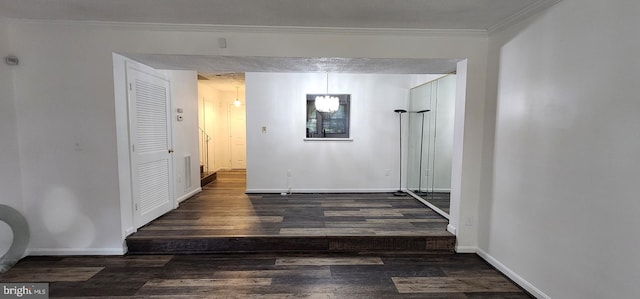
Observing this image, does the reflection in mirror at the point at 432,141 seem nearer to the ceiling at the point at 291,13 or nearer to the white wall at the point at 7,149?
→ the ceiling at the point at 291,13

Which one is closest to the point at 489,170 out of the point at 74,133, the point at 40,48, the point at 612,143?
the point at 612,143

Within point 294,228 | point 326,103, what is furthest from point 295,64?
point 294,228

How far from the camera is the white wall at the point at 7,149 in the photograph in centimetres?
248

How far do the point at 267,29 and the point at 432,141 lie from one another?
3.07m

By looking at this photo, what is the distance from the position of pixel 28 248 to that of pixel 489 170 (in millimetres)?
4971

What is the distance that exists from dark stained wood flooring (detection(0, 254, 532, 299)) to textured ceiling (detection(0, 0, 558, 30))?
95.6 inches

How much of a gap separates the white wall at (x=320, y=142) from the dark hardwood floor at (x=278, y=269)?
1.35 metres

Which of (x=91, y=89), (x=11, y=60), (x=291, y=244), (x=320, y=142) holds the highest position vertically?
(x=11, y=60)

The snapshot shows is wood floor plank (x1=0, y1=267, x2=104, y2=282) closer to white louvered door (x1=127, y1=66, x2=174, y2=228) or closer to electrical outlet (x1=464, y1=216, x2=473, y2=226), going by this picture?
white louvered door (x1=127, y1=66, x2=174, y2=228)

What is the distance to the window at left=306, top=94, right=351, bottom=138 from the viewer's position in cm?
485

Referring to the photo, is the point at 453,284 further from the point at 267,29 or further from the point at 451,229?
the point at 267,29

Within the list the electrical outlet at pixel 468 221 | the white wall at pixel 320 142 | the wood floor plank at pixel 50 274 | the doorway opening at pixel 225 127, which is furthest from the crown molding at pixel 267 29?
the doorway opening at pixel 225 127

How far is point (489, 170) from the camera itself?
8.78ft

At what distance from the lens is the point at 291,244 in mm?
2844
